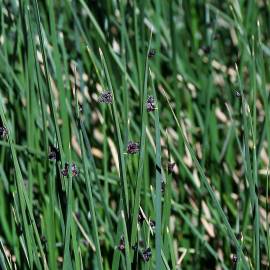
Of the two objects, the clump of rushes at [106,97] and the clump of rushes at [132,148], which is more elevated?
the clump of rushes at [106,97]

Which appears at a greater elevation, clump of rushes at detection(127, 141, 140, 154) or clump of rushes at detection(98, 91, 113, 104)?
clump of rushes at detection(98, 91, 113, 104)

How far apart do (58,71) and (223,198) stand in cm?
57

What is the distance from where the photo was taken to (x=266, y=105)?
1.16 meters

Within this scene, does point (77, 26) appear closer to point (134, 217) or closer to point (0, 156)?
point (0, 156)

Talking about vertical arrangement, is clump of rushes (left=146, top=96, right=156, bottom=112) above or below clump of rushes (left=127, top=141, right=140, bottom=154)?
above

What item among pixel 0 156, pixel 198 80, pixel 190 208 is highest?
pixel 198 80

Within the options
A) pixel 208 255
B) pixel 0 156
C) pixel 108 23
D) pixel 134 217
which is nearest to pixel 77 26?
pixel 108 23

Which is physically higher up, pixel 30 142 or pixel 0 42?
pixel 0 42

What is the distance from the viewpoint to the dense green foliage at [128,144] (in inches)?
41.9

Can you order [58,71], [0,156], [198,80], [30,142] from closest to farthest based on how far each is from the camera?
[58,71] → [30,142] → [0,156] → [198,80]

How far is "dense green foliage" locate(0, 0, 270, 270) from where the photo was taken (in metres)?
1.06

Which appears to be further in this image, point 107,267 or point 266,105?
point 107,267

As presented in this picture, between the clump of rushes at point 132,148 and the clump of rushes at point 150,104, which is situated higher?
the clump of rushes at point 150,104

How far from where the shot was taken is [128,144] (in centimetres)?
108
